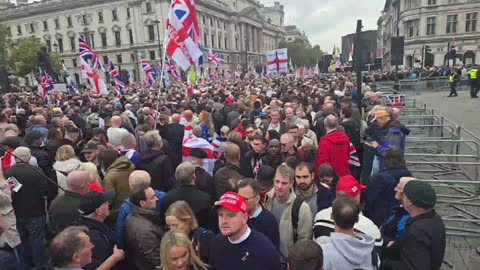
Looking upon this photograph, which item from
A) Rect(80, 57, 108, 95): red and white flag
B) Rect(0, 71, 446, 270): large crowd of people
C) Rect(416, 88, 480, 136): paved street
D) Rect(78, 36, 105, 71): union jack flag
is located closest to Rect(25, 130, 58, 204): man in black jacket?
Rect(0, 71, 446, 270): large crowd of people

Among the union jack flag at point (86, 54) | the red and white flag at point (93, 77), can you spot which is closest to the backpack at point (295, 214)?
the red and white flag at point (93, 77)

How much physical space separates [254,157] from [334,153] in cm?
128

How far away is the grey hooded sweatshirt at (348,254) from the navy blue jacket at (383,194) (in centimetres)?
184

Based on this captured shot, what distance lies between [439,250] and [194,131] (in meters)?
4.80

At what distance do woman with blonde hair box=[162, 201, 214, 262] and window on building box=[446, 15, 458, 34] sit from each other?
67.5 meters

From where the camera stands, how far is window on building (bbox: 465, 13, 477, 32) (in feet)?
185

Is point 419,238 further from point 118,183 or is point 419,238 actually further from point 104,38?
point 104,38

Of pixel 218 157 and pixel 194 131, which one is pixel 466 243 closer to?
pixel 218 157

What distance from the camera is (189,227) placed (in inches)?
124

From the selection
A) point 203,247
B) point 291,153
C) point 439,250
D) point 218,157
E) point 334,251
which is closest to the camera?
point 334,251

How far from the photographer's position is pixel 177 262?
101 inches

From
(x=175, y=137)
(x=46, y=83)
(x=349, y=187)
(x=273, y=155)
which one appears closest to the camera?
(x=349, y=187)

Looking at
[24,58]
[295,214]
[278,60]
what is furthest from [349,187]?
[24,58]

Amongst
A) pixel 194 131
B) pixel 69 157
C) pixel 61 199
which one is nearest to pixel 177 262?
pixel 61 199
